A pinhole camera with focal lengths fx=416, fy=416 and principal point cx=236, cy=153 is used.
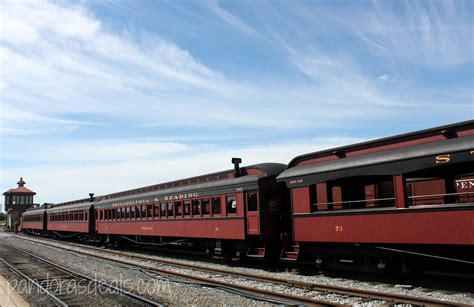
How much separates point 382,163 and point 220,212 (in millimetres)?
7332

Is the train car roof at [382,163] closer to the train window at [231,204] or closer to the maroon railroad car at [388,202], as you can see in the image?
the maroon railroad car at [388,202]

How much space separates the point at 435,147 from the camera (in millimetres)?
9688

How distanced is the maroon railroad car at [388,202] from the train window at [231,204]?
2.57m

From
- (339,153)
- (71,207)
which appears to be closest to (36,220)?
(71,207)

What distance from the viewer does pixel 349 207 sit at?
13.1 meters

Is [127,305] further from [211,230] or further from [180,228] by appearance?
[180,228]

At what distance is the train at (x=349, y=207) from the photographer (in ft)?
31.5

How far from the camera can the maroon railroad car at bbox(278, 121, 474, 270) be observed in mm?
9383

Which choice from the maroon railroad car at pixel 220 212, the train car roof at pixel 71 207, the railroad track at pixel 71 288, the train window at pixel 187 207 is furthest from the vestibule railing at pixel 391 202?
the train car roof at pixel 71 207

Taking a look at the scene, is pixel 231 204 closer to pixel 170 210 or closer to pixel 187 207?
pixel 187 207

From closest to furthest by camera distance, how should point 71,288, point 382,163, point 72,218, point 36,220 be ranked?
point 382,163, point 71,288, point 72,218, point 36,220

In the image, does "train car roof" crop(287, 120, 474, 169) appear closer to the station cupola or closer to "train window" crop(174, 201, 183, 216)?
"train window" crop(174, 201, 183, 216)

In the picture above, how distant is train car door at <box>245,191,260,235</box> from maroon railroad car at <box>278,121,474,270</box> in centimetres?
131

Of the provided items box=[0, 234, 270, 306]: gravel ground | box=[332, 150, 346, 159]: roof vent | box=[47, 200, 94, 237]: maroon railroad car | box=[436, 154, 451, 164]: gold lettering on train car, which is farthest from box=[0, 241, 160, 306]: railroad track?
box=[47, 200, 94, 237]: maroon railroad car
